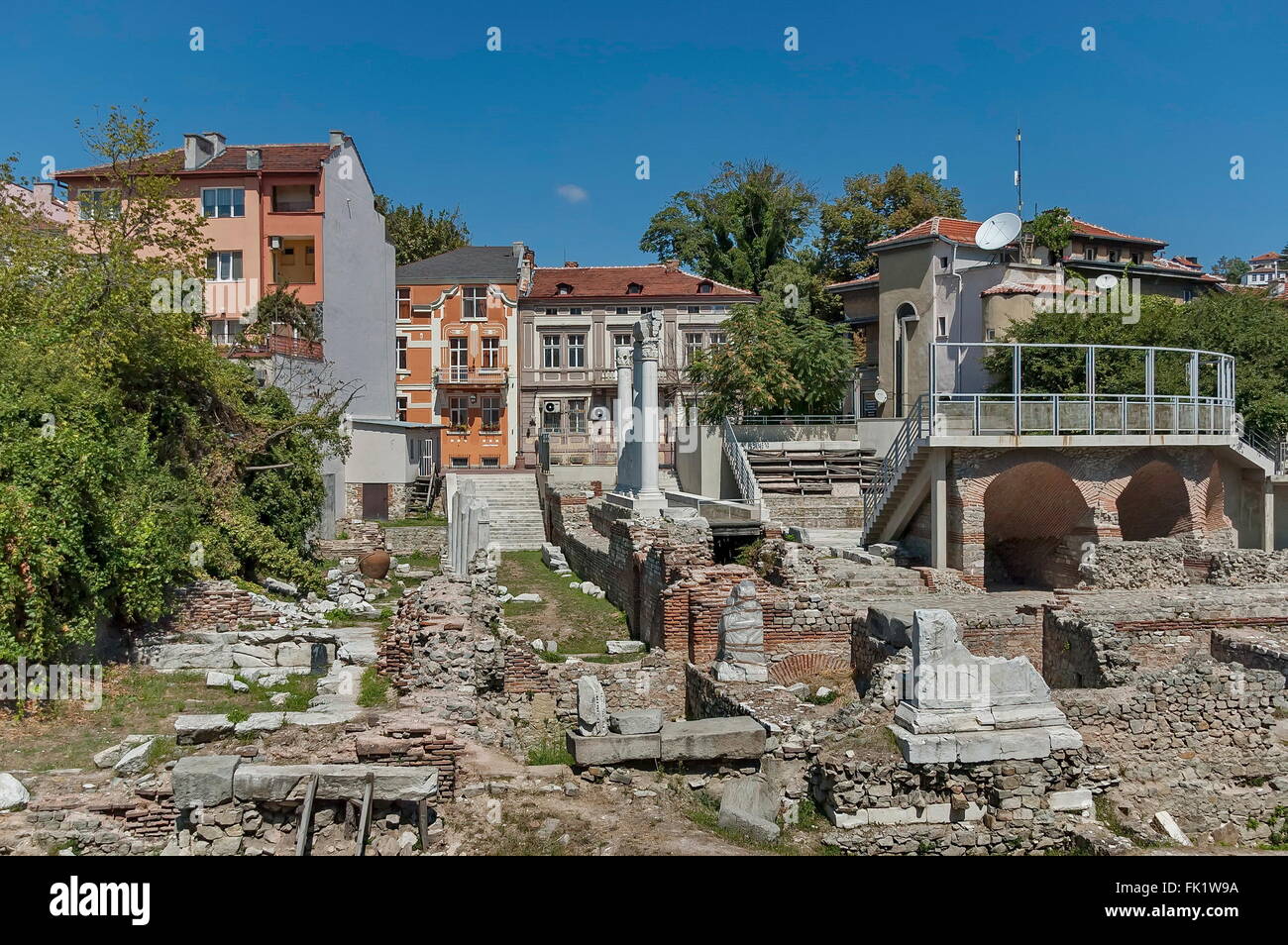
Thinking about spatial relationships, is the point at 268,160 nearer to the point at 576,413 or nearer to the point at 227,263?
the point at 227,263

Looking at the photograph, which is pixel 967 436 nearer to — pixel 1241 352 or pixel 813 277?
pixel 1241 352

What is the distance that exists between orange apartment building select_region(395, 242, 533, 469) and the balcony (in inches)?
1.7

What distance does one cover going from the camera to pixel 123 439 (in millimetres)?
15359

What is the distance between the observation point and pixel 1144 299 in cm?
3488

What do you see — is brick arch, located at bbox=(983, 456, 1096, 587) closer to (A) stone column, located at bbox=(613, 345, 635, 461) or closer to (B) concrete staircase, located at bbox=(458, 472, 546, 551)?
(A) stone column, located at bbox=(613, 345, 635, 461)

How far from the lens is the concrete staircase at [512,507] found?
3231 centimetres

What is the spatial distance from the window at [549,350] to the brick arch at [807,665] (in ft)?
121

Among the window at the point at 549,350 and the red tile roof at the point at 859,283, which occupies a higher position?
the red tile roof at the point at 859,283

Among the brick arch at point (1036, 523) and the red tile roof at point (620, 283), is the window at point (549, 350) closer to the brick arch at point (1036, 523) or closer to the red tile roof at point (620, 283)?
the red tile roof at point (620, 283)

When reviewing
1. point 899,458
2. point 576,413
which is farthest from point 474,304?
point 899,458

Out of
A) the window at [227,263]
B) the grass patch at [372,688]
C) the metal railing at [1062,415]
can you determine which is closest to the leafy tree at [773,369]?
the metal railing at [1062,415]

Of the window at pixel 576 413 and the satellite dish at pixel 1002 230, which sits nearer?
the satellite dish at pixel 1002 230
